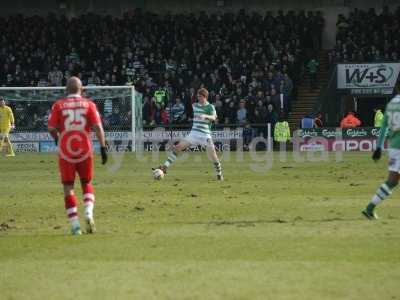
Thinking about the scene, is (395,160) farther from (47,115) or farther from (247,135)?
(47,115)

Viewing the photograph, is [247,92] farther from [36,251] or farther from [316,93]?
[36,251]

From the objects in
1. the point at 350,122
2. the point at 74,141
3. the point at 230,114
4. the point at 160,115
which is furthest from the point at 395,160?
the point at 160,115

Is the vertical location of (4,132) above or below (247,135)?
above

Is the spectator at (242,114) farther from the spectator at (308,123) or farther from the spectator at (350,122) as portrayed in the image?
the spectator at (350,122)

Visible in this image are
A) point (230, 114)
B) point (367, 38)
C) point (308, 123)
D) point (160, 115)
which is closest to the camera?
point (308, 123)

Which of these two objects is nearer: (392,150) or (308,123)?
(392,150)

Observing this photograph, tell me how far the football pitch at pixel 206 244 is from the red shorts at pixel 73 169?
0.75m

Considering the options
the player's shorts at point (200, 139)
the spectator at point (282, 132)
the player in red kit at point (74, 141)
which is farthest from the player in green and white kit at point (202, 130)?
the spectator at point (282, 132)

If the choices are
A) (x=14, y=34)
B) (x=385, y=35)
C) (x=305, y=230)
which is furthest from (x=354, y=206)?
(x=14, y=34)

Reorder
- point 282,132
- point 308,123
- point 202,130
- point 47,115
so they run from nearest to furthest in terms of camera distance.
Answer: point 202,130 → point 47,115 → point 282,132 → point 308,123

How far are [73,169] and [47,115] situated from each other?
26.9m

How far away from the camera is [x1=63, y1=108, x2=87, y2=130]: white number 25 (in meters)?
11.7

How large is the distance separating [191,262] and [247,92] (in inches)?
1252

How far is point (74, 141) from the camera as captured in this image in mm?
11562
